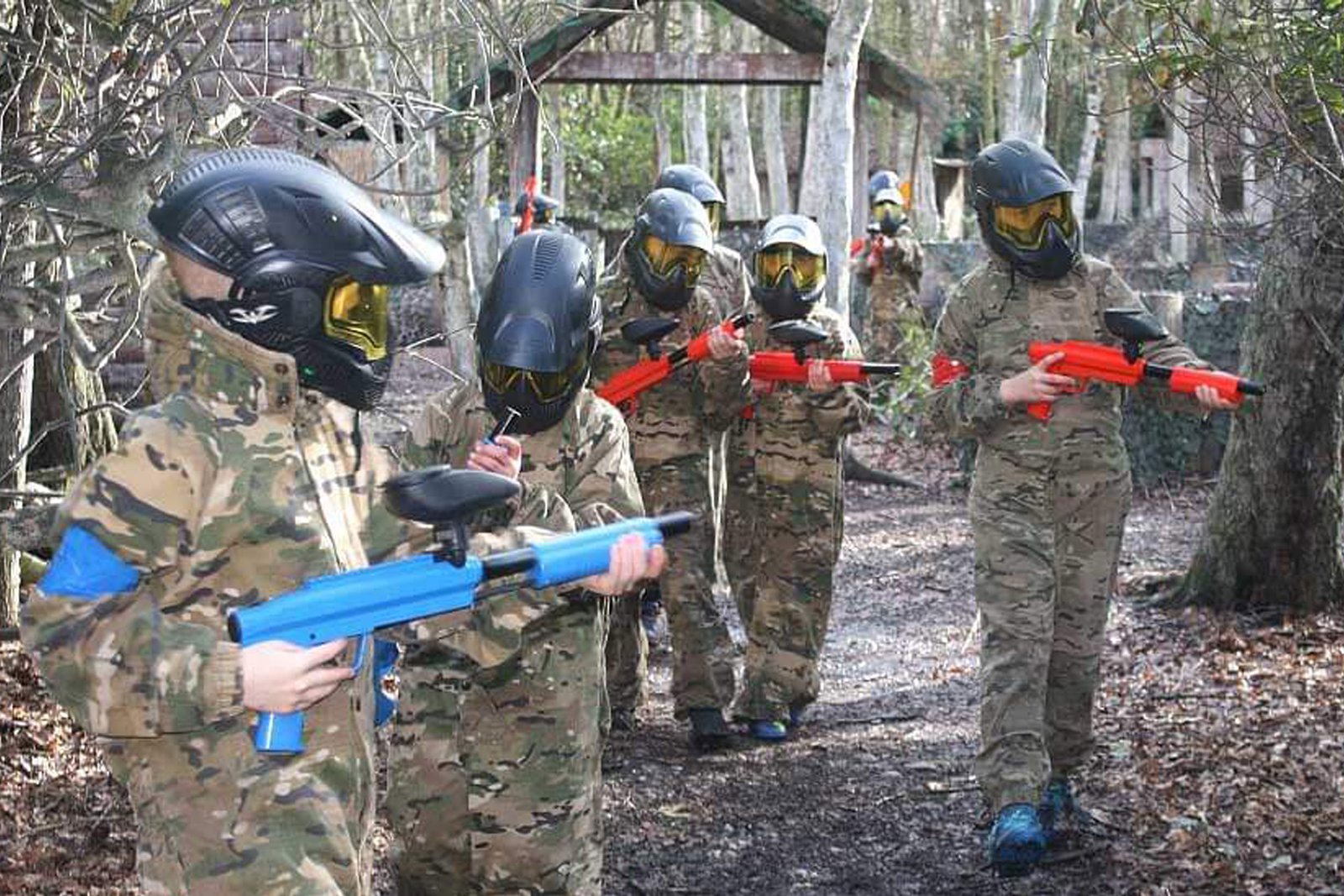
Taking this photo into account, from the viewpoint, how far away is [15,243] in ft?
21.7

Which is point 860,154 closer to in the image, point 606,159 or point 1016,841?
point 1016,841

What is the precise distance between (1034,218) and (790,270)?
203 centimetres

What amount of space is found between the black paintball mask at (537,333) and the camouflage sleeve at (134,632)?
1.73 meters

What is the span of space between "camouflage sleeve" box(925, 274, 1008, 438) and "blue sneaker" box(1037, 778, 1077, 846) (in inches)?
50.4

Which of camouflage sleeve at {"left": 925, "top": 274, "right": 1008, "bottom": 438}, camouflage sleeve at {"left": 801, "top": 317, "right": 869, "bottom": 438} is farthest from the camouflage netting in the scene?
camouflage sleeve at {"left": 925, "top": 274, "right": 1008, "bottom": 438}

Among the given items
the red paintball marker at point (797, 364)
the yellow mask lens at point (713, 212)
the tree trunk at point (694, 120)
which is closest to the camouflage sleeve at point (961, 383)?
the red paintball marker at point (797, 364)

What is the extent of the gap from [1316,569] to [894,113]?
36.6 meters

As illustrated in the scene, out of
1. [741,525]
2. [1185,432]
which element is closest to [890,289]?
[1185,432]

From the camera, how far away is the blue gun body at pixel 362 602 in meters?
3.15

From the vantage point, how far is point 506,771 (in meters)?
4.71

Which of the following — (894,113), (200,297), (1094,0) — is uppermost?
(1094,0)

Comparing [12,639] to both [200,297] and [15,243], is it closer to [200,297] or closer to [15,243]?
[15,243]

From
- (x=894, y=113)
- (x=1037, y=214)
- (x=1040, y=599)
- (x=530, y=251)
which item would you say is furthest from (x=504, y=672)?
(x=894, y=113)

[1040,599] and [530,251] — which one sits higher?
[530,251]
